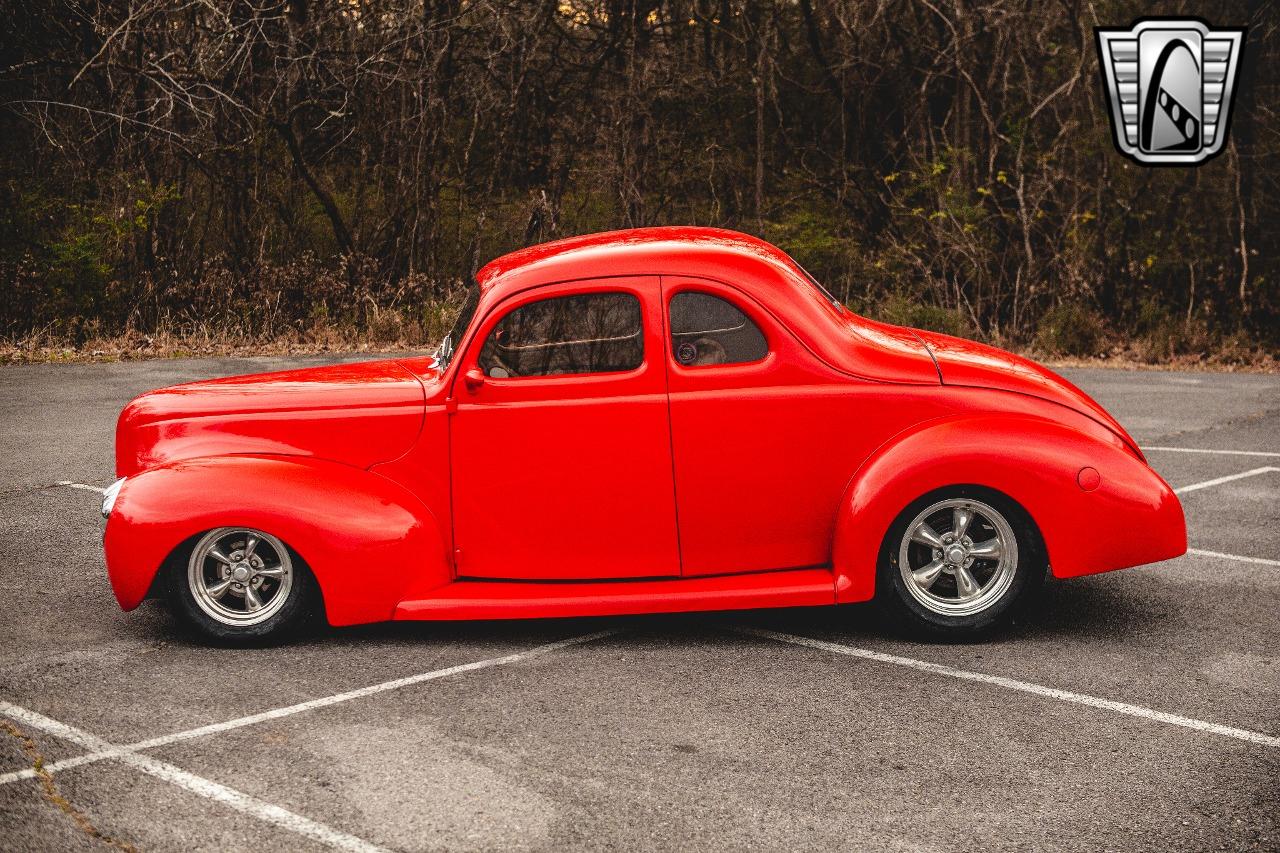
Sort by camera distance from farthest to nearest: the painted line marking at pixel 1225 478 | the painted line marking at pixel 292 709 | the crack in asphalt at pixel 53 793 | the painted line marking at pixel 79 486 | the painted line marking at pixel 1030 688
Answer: the painted line marking at pixel 79 486 < the painted line marking at pixel 1225 478 < the painted line marking at pixel 1030 688 < the painted line marking at pixel 292 709 < the crack in asphalt at pixel 53 793

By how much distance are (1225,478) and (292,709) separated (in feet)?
22.1

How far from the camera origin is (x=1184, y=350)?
54.2 feet

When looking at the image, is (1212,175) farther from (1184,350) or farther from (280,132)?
(280,132)

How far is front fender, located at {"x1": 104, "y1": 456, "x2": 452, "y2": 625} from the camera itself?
5176 millimetres

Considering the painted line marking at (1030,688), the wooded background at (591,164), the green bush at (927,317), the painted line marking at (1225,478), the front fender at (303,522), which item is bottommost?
the painted line marking at (1030,688)

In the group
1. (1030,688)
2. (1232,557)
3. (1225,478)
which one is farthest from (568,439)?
(1225,478)

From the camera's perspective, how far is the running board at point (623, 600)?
5273mm

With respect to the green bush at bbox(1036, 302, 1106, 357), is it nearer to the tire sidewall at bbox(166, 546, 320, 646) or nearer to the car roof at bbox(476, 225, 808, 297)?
the car roof at bbox(476, 225, 808, 297)

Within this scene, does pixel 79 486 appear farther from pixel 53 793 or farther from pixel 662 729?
pixel 662 729

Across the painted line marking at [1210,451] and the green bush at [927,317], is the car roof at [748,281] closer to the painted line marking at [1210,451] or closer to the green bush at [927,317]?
the painted line marking at [1210,451]

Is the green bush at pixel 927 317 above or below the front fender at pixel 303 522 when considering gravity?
above

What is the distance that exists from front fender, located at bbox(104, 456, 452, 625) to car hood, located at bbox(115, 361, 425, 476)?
0.10 metres

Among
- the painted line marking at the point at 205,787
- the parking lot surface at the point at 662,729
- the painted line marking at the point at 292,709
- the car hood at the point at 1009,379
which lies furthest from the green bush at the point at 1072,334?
the painted line marking at the point at 205,787

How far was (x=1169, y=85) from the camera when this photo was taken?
1589 cm
